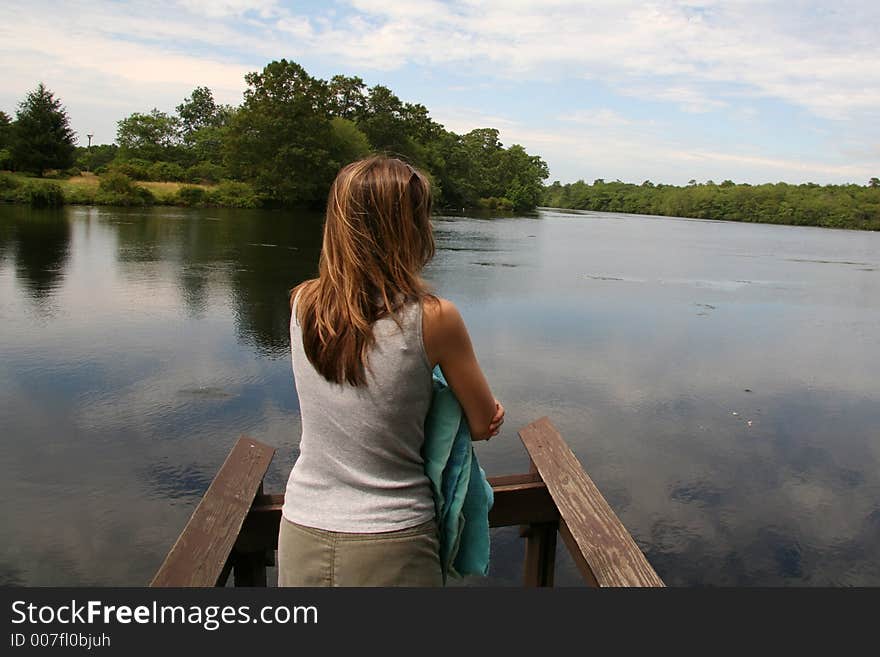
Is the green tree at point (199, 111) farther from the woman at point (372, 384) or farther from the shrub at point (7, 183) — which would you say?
the woman at point (372, 384)

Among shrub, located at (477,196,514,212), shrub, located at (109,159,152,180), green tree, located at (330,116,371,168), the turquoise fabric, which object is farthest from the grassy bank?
shrub, located at (477,196,514,212)

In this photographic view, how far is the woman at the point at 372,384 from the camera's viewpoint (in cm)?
157

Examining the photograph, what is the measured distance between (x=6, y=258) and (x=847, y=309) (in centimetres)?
1874

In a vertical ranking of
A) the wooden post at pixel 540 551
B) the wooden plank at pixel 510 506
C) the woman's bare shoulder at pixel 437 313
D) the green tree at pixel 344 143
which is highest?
the green tree at pixel 344 143

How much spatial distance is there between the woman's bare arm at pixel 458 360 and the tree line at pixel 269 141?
2233cm

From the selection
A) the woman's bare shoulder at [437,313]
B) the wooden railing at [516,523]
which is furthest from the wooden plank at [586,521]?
the woman's bare shoulder at [437,313]

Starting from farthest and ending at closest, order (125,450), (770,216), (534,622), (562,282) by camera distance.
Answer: (770,216), (562,282), (125,450), (534,622)

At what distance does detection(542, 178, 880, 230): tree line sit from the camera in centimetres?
9862

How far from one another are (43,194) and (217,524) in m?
37.1

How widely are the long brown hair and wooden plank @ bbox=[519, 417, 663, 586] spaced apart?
86 centimetres

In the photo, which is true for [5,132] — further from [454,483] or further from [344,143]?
[454,483]

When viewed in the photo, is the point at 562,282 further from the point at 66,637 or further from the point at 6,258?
the point at 66,637

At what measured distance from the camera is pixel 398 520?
5.33ft

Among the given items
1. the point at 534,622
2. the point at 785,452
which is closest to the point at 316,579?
the point at 534,622
